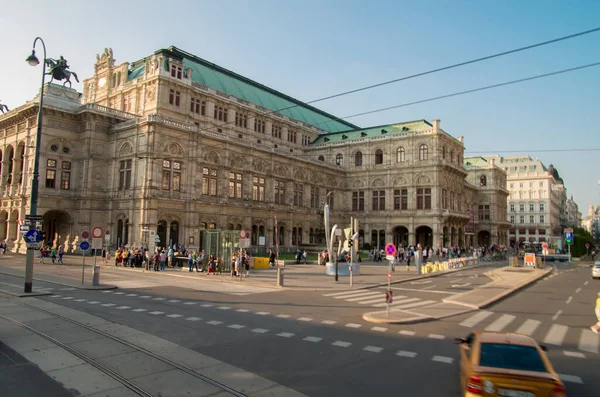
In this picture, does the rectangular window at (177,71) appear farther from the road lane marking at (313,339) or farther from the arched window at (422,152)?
the road lane marking at (313,339)

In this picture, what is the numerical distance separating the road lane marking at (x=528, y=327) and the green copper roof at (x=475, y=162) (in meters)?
89.3

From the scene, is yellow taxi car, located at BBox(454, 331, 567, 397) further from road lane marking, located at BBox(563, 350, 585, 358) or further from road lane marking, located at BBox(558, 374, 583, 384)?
road lane marking, located at BBox(563, 350, 585, 358)

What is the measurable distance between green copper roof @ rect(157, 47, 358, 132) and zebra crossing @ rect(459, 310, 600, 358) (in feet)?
133

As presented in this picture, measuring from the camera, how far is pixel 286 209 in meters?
63.5

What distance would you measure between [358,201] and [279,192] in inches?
752

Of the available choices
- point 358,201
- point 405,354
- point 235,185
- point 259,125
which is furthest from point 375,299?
point 358,201

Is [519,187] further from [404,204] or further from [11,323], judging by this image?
[11,323]

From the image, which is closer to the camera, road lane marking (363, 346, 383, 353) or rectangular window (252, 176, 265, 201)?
road lane marking (363, 346, 383, 353)

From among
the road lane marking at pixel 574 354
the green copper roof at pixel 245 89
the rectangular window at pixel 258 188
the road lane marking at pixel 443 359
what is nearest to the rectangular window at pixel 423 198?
the green copper roof at pixel 245 89

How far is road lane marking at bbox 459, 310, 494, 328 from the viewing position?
14398mm

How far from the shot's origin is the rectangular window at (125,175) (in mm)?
49062

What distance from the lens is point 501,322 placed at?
586 inches

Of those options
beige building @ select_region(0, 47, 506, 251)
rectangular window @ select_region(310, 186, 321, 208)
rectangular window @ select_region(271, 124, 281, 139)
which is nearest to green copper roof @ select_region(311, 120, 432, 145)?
beige building @ select_region(0, 47, 506, 251)

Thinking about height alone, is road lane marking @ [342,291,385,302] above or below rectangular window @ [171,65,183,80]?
below
